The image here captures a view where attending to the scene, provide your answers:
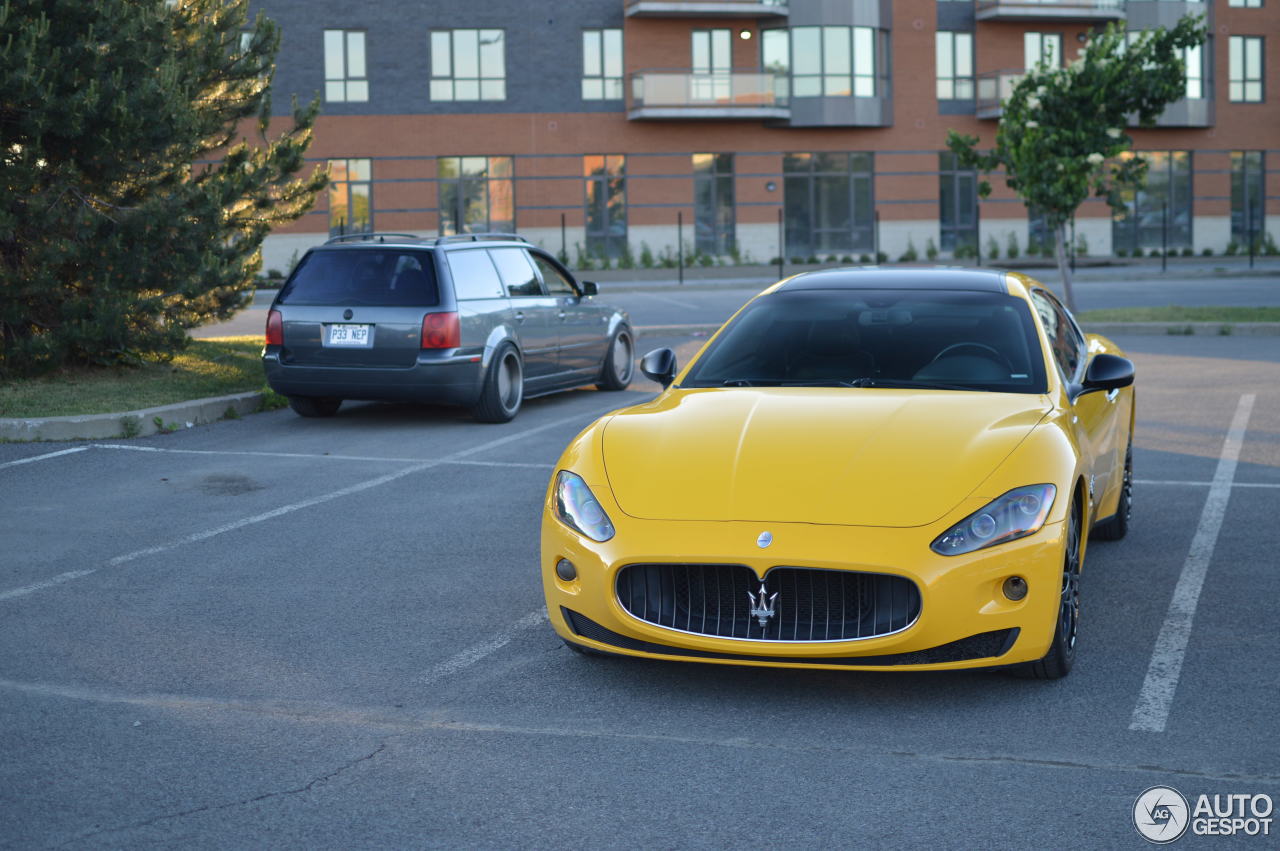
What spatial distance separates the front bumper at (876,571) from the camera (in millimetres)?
5000

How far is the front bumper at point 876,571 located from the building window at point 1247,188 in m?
49.1

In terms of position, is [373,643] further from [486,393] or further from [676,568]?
[486,393]

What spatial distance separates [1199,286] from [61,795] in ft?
103

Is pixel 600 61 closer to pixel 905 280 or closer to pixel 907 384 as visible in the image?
pixel 905 280

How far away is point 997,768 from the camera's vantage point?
4.54m

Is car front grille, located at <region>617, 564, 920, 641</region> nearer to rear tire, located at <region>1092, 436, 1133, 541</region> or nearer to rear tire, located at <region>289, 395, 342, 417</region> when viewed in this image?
rear tire, located at <region>1092, 436, 1133, 541</region>

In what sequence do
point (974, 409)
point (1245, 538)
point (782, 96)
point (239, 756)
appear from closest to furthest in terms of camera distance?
point (239, 756), point (974, 409), point (1245, 538), point (782, 96)

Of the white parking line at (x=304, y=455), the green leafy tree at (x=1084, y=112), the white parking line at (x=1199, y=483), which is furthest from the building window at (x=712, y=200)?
the white parking line at (x=1199, y=483)

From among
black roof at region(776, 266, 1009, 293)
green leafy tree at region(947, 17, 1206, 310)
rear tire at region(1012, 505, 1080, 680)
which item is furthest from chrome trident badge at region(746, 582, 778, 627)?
green leafy tree at region(947, 17, 1206, 310)

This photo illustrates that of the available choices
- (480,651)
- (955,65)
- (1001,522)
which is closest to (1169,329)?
(1001,522)

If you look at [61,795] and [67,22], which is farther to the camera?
[67,22]

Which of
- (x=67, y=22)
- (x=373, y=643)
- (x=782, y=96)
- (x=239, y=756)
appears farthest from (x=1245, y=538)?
(x=782, y=96)

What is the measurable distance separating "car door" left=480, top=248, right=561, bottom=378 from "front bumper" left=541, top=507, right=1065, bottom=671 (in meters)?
8.33

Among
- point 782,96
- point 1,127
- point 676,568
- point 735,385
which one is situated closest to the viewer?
point 676,568
